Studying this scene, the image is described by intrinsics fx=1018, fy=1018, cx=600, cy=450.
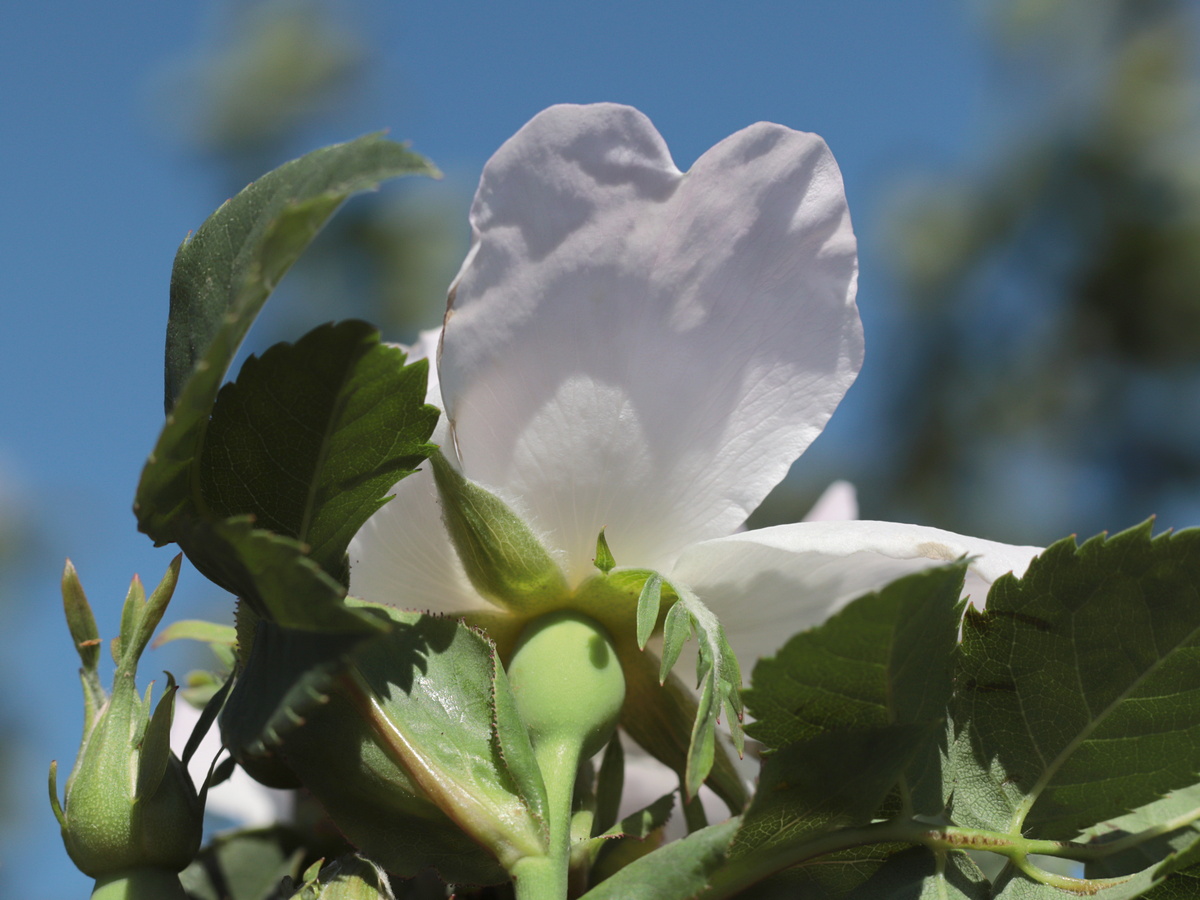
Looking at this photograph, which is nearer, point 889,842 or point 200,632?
point 889,842

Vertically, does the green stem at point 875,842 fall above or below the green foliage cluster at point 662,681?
below

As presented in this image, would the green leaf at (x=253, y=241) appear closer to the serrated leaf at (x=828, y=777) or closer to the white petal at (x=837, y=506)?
the serrated leaf at (x=828, y=777)

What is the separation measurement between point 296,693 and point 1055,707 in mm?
225

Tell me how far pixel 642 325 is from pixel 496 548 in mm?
94

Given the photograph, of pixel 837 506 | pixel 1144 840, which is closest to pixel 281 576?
pixel 1144 840

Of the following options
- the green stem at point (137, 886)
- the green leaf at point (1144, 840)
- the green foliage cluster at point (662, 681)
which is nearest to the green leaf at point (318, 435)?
the green foliage cluster at point (662, 681)

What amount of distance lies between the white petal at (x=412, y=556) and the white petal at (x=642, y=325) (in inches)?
1.1

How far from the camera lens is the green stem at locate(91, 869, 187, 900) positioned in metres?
0.29

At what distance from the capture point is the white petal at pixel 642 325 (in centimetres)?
34

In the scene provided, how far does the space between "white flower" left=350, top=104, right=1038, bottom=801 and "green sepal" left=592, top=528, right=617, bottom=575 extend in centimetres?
1

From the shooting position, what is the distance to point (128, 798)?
29cm

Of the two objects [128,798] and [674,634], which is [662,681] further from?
[128,798]

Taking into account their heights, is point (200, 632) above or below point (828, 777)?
above

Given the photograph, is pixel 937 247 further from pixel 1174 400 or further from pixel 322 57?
pixel 322 57
